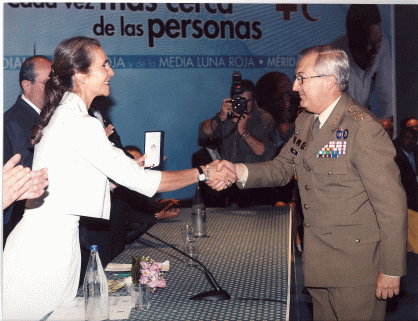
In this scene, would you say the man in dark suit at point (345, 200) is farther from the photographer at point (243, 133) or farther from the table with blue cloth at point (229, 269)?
the photographer at point (243, 133)

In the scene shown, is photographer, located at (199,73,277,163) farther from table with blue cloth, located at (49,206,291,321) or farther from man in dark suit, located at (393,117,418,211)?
table with blue cloth, located at (49,206,291,321)

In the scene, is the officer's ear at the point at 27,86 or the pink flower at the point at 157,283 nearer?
the pink flower at the point at 157,283

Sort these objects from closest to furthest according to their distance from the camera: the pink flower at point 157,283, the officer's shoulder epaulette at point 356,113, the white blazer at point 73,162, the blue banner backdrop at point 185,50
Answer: the pink flower at point 157,283, the white blazer at point 73,162, the officer's shoulder epaulette at point 356,113, the blue banner backdrop at point 185,50

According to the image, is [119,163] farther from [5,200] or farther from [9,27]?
[9,27]

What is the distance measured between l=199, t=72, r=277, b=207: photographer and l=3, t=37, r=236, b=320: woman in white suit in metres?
2.91

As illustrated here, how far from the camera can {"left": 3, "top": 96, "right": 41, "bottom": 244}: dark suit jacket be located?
3039mm

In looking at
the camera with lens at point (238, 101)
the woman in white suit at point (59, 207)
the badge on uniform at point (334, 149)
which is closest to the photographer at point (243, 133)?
the camera with lens at point (238, 101)

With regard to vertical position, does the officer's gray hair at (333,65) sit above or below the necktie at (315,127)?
above

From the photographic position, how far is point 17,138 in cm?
311

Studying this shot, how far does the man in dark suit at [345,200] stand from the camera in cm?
191

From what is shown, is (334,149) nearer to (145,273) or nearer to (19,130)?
(145,273)

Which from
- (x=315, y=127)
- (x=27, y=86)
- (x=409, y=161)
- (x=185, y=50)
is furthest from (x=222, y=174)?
(x=409, y=161)

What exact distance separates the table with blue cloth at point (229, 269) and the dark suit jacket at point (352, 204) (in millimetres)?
218

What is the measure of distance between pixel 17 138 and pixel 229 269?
189 centimetres
